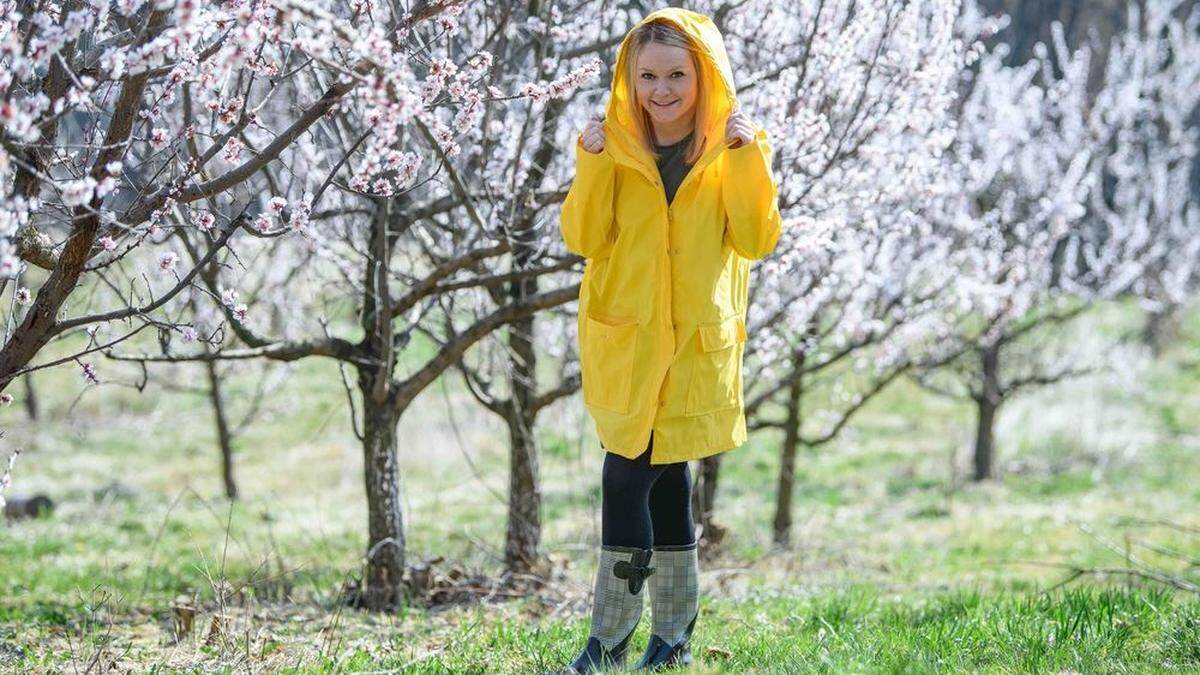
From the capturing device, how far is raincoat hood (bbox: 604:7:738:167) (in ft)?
10.7

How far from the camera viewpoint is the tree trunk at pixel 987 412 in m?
11.9

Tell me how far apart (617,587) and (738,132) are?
1316mm

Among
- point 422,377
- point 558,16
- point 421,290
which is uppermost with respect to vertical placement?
point 558,16

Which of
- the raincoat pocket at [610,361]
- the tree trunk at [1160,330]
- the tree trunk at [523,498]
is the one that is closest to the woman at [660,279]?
the raincoat pocket at [610,361]

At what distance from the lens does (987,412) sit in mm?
12250

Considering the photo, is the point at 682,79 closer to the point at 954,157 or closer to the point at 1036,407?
the point at 954,157

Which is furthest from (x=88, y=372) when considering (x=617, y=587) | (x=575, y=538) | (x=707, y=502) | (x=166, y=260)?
(x=707, y=502)

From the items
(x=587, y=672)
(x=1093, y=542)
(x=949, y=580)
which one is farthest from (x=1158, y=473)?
(x=587, y=672)

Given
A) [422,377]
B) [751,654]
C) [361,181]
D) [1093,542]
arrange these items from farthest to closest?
[1093,542] < [422,377] < [751,654] < [361,181]

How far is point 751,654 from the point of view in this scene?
354cm

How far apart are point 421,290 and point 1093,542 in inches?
249

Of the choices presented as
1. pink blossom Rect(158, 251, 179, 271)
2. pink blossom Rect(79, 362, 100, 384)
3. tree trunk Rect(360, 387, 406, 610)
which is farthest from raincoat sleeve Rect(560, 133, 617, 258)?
tree trunk Rect(360, 387, 406, 610)

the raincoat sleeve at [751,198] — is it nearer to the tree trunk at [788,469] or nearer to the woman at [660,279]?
the woman at [660,279]

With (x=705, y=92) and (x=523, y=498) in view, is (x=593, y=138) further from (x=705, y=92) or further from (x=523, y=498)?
(x=523, y=498)
